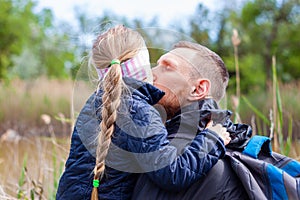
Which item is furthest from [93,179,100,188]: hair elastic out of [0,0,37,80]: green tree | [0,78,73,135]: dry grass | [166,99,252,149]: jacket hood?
[0,0,37,80]: green tree

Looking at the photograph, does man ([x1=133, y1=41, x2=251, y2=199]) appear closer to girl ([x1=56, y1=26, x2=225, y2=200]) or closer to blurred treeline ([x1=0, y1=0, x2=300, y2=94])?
girl ([x1=56, y1=26, x2=225, y2=200])

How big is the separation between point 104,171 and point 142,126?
0.55ft

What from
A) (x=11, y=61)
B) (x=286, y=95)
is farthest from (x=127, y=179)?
(x=11, y=61)

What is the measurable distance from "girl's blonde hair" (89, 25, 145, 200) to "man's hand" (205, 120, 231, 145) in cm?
27

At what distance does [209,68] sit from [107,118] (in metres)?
0.38

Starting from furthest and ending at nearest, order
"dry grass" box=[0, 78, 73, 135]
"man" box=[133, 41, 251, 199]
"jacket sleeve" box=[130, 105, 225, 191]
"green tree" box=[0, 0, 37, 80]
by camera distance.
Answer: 1. "green tree" box=[0, 0, 37, 80]
2. "dry grass" box=[0, 78, 73, 135]
3. "man" box=[133, 41, 251, 199]
4. "jacket sleeve" box=[130, 105, 225, 191]

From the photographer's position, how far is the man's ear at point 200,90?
156 cm

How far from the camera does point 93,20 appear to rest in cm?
225

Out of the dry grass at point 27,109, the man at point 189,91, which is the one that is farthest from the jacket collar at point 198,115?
the dry grass at point 27,109

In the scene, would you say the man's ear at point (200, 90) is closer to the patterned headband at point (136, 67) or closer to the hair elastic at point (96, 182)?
the patterned headband at point (136, 67)

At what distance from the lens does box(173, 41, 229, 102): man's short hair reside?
1.58m

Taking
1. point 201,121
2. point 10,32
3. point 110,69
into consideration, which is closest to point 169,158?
point 201,121

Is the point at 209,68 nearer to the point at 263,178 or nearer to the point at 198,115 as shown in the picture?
the point at 198,115

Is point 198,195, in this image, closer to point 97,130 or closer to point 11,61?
point 97,130
